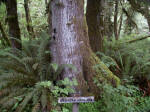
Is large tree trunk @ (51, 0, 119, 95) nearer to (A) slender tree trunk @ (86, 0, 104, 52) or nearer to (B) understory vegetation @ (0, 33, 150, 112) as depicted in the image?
(B) understory vegetation @ (0, 33, 150, 112)

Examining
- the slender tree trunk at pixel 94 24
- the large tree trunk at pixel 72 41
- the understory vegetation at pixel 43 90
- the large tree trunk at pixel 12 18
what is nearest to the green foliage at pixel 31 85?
the understory vegetation at pixel 43 90

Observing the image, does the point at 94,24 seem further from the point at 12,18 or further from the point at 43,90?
the point at 43,90

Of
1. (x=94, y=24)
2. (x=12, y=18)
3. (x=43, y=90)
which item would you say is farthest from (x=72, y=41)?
(x=12, y=18)

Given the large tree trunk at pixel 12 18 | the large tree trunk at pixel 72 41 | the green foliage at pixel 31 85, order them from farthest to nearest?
the large tree trunk at pixel 12 18, the large tree trunk at pixel 72 41, the green foliage at pixel 31 85

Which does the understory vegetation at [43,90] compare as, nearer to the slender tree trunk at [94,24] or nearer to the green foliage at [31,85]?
the green foliage at [31,85]

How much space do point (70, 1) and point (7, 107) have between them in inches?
87.4

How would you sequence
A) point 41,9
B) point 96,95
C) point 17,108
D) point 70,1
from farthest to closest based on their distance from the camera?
point 41,9
point 96,95
point 70,1
point 17,108

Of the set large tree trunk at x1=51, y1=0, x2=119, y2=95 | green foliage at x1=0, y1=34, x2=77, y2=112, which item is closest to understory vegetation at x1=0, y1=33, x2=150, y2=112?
green foliage at x1=0, y1=34, x2=77, y2=112

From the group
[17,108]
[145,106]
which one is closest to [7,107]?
[17,108]

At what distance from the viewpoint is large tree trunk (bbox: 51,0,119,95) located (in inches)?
107

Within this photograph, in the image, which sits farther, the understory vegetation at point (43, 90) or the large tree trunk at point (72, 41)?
the large tree trunk at point (72, 41)

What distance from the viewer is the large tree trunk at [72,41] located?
2725 mm

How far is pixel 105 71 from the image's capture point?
3.00m

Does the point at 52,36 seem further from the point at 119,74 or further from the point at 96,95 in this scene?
the point at 119,74
